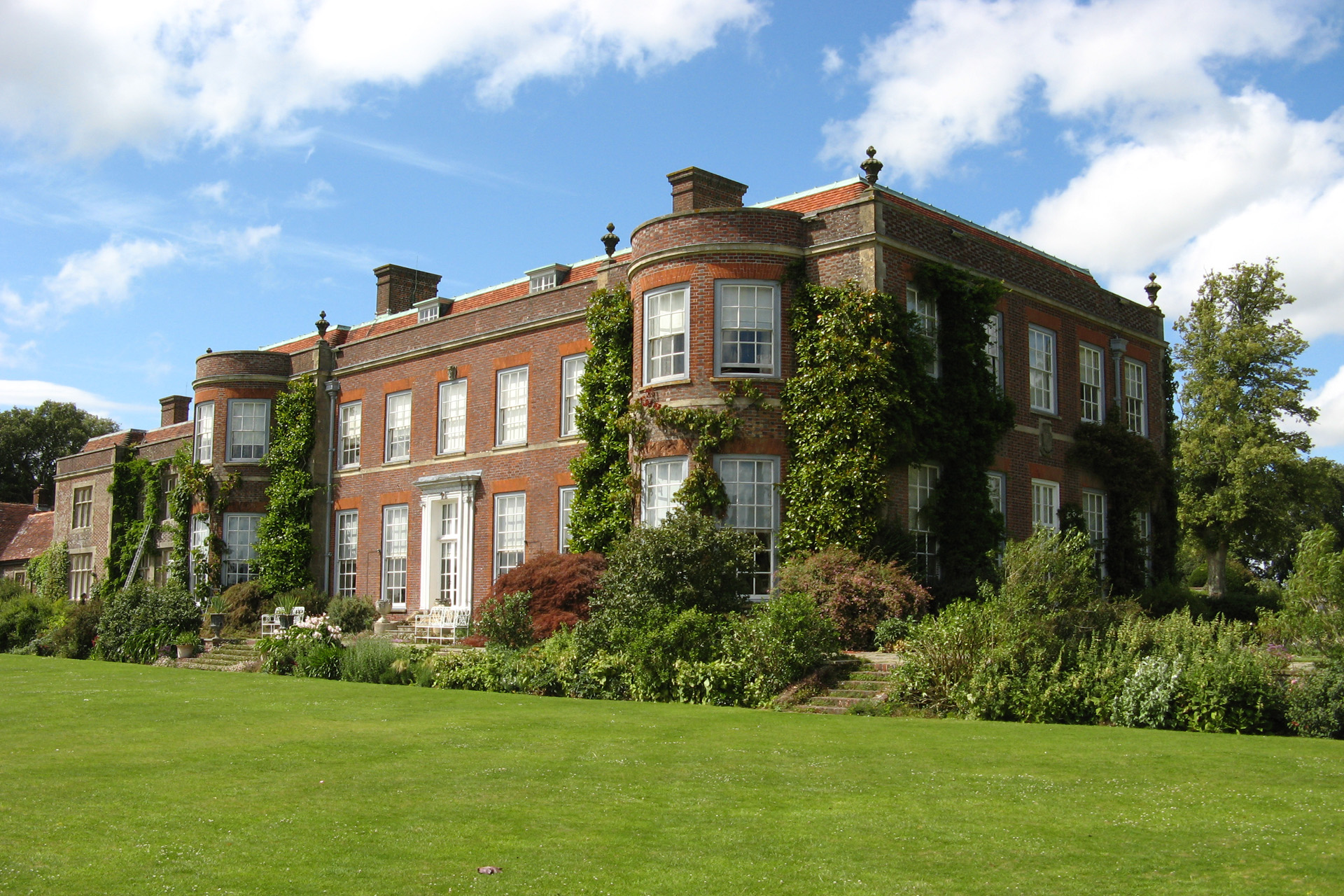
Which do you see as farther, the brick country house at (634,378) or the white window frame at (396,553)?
the white window frame at (396,553)

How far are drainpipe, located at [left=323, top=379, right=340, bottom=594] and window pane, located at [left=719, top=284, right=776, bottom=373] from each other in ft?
47.9

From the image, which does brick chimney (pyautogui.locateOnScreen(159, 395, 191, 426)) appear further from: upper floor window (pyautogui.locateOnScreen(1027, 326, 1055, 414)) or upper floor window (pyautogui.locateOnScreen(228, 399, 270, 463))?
upper floor window (pyautogui.locateOnScreen(1027, 326, 1055, 414))

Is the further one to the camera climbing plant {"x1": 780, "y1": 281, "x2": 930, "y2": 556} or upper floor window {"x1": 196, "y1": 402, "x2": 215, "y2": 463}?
upper floor window {"x1": 196, "y1": 402, "x2": 215, "y2": 463}

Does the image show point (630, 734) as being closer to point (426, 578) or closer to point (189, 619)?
point (426, 578)

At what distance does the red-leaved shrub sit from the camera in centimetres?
1966

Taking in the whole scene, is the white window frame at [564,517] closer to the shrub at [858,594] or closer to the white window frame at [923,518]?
the white window frame at [923,518]

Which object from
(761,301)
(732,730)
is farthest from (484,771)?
(761,301)

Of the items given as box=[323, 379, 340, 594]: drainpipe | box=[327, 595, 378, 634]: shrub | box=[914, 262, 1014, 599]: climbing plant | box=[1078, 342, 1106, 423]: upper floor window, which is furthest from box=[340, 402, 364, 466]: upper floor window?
box=[1078, 342, 1106, 423]: upper floor window

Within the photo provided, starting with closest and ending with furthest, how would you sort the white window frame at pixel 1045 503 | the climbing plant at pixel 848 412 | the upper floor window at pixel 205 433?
the climbing plant at pixel 848 412 < the white window frame at pixel 1045 503 < the upper floor window at pixel 205 433

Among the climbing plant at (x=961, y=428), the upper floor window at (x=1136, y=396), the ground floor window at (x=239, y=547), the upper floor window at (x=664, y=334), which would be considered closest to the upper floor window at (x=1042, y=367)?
the climbing plant at (x=961, y=428)

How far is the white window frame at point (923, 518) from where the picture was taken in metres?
19.8

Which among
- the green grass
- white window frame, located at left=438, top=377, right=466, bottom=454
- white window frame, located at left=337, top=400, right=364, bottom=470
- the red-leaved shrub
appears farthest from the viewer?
white window frame, located at left=337, top=400, right=364, bottom=470

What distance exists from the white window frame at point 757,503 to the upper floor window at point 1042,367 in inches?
259

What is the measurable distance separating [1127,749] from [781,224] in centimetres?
1194
